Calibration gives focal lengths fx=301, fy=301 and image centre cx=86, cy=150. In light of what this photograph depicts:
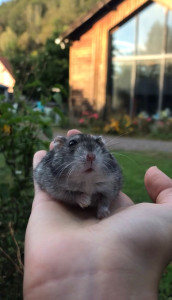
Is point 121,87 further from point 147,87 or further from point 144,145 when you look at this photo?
point 144,145

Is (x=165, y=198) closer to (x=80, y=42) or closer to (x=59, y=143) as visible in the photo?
(x=59, y=143)

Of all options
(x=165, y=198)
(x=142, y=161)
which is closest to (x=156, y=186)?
(x=165, y=198)

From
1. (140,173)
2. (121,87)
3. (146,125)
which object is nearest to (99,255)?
(140,173)

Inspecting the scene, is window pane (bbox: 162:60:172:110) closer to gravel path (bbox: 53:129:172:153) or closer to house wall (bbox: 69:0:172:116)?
house wall (bbox: 69:0:172:116)

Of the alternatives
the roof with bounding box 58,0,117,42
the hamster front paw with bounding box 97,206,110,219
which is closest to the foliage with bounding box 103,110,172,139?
the roof with bounding box 58,0,117,42

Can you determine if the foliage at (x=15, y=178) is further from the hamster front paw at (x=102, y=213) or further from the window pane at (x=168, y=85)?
the window pane at (x=168, y=85)

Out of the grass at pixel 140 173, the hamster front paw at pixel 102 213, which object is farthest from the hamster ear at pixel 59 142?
the hamster front paw at pixel 102 213
